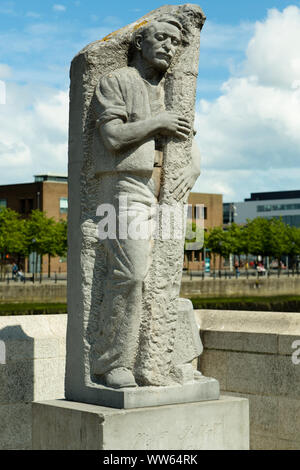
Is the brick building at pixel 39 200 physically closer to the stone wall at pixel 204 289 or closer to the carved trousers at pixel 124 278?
the stone wall at pixel 204 289

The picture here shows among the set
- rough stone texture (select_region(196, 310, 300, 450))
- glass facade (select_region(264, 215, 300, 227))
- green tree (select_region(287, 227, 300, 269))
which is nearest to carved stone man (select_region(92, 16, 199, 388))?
rough stone texture (select_region(196, 310, 300, 450))

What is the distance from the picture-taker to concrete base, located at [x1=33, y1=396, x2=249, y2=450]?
17.3 ft

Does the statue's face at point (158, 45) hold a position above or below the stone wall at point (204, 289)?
above

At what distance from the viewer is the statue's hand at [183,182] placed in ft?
19.6

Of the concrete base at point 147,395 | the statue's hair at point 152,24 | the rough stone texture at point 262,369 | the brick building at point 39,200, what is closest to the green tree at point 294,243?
the brick building at point 39,200

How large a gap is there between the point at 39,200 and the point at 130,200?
222 feet

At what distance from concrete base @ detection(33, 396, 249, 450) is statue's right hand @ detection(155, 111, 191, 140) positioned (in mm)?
2097

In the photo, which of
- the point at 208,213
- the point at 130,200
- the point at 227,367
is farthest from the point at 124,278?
the point at 208,213

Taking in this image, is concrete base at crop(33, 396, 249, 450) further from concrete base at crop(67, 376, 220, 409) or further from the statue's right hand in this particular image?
the statue's right hand

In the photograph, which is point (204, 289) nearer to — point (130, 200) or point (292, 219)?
point (130, 200)

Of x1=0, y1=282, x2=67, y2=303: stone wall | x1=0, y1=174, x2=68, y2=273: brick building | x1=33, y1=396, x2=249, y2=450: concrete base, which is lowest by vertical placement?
x1=0, y1=282, x2=67, y2=303: stone wall

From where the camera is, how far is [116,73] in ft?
18.9
